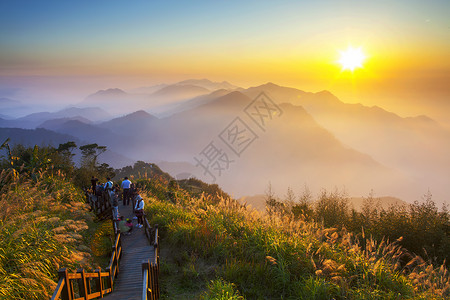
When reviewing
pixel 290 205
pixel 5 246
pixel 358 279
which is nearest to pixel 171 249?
pixel 5 246

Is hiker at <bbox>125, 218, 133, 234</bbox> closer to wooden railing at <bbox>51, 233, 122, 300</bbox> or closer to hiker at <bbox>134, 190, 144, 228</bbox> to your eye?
hiker at <bbox>134, 190, 144, 228</bbox>

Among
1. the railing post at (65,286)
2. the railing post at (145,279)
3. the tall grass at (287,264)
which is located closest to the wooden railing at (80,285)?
the railing post at (65,286)

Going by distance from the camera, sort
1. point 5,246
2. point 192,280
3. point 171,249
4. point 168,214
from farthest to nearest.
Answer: point 168,214
point 171,249
point 192,280
point 5,246

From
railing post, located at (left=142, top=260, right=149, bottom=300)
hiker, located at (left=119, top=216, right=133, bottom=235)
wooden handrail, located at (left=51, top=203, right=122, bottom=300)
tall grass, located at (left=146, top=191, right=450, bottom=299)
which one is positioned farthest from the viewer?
hiker, located at (left=119, top=216, right=133, bottom=235)

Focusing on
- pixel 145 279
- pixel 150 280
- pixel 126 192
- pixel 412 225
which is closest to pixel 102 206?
pixel 126 192

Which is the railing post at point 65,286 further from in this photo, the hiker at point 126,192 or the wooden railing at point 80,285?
the hiker at point 126,192

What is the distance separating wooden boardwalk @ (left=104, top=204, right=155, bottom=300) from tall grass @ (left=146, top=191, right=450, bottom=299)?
3.27 feet

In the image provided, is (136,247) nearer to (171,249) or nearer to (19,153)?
(171,249)

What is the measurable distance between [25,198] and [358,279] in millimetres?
10648

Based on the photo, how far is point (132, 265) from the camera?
882 cm

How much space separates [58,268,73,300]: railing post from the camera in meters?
4.54

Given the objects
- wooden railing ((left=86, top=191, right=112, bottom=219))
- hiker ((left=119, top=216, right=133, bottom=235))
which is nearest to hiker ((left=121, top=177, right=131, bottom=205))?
wooden railing ((left=86, top=191, right=112, bottom=219))

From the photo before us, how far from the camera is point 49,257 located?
242 inches

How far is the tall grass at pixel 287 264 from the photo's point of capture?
6188mm
